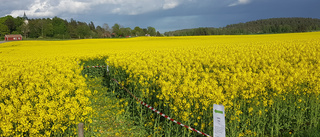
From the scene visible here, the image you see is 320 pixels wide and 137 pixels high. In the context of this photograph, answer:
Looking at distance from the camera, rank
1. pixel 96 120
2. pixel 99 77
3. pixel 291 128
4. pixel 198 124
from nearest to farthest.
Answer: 1. pixel 198 124
2. pixel 291 128
3. pixel 96 120
4. pixel 99 77

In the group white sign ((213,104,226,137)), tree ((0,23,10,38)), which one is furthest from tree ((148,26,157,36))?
white sign ((213,104,226,137))

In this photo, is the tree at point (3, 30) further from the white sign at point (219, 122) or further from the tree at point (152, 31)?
the white sign at point (219, 122)

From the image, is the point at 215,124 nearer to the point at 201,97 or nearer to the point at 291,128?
the point at 201,97

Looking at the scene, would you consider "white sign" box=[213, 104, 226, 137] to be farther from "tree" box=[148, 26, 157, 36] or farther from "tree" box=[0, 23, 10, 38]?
"tree" box=[0, 23, 10, 38]

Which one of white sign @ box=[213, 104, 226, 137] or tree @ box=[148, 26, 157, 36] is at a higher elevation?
tree @ box=[148, 26, 157, 36]

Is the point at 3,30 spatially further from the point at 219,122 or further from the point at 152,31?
the point at 219,122

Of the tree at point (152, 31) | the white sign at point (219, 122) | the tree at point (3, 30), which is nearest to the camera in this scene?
the white sign at point (219, 122)

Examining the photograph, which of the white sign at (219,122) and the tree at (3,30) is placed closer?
the white sign at (219,122)

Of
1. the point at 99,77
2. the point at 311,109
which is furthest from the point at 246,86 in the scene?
the point at 99,77

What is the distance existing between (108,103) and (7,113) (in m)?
5.30

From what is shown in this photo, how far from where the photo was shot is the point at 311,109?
7.00m

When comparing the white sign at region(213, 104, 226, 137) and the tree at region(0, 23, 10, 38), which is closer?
the white sign at region(213, 104, 226, 137)

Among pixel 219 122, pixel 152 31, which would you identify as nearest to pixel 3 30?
pixel 152 31

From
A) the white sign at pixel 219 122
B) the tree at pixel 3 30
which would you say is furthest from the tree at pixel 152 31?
the white sign at pixel 219 122
